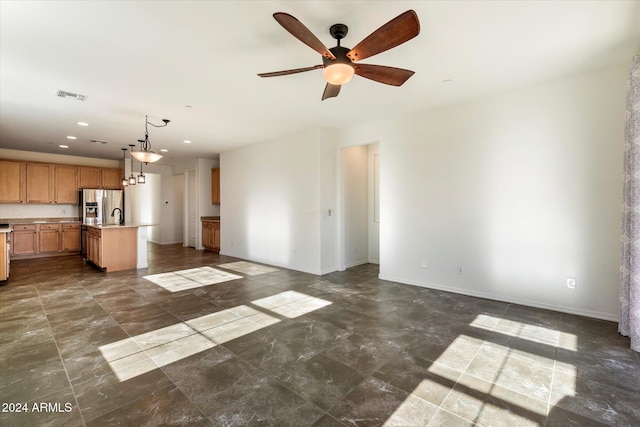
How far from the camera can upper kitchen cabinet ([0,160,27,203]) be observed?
707 centimetres

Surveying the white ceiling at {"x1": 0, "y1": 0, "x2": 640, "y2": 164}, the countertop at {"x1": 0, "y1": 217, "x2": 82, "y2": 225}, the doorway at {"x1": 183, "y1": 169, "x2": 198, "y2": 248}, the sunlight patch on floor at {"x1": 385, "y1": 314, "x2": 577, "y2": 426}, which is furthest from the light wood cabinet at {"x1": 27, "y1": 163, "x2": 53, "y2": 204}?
the sunlight patch on floor at {"x1": 385, "y1": 314, "x2": 577, "y2": 426}

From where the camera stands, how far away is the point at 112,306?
3812mm

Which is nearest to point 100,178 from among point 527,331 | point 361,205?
point 361,205

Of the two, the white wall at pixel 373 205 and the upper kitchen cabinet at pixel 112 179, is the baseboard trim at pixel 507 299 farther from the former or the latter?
the upper kitchen cabinet at pixel 112 179

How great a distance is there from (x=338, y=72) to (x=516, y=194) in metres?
2.98

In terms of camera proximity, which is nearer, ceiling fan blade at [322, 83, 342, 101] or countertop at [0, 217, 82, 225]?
ceiling fan blade at [322, 83, 342, 101]

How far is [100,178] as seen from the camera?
27.6ft

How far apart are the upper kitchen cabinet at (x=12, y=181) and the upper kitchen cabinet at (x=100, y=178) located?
1.17 meters

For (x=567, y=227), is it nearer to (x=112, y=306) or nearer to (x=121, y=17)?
(x=121, y=17)

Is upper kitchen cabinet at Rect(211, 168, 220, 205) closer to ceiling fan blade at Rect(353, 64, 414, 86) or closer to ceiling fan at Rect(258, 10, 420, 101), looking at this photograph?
ceiling fan at Rect(258, 10, 420, 101)

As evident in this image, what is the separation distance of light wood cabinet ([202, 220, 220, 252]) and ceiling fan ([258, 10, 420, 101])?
6488mm

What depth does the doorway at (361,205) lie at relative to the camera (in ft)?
20.4

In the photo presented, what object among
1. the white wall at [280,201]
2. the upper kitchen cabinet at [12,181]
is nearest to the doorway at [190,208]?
the white wall at [280,201]

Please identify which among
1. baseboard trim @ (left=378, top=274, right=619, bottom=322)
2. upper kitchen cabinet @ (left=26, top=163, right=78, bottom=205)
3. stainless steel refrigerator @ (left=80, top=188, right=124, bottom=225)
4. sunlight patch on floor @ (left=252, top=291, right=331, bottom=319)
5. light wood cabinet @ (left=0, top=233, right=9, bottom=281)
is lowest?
sunlight patch on floor @ (left=252, top=291, right=331, bottom=319)
